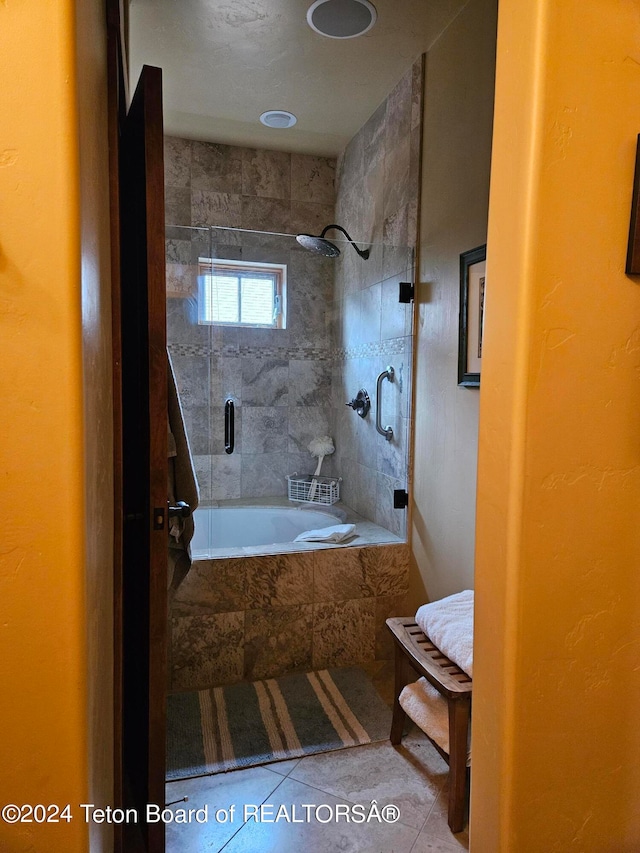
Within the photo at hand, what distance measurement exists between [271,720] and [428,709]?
2.33 ft

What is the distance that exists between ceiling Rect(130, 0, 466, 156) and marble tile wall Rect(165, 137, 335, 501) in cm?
25

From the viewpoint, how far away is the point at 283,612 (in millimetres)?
2479

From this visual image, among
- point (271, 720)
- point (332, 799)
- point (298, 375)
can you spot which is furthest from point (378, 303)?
point (332, 799)

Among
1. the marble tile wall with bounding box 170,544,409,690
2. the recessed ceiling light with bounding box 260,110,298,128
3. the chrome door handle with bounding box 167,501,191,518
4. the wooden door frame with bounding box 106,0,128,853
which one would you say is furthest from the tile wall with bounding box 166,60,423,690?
the wooden door frame with bounding box 106,0,128,853

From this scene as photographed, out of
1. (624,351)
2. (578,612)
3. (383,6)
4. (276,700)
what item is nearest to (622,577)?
(578,612)

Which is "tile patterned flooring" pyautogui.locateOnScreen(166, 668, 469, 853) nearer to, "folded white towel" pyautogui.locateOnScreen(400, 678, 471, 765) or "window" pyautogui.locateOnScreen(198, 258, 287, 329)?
"folded white towel" pyautogui.locateOnScreen(400, 678, 471, 765)

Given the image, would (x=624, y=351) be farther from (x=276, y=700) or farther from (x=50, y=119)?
(x=276, y=700)

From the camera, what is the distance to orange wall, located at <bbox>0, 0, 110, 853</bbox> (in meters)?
0.65

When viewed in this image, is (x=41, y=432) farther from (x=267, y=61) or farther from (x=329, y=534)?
(x=267, y=61)

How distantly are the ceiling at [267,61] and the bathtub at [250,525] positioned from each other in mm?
2113

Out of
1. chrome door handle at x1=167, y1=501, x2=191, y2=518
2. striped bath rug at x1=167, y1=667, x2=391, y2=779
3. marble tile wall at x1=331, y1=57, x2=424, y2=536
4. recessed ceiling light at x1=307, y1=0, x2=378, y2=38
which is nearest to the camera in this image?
chrome door handle at x1=167, y1=501, x2=191, y2=518

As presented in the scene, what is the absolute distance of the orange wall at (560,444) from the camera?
829 mm

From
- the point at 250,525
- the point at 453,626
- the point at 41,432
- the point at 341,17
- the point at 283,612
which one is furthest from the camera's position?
the point at 250,525

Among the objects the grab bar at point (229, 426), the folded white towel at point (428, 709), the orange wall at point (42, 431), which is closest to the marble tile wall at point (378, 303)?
the grab bar at point (229, 426)
